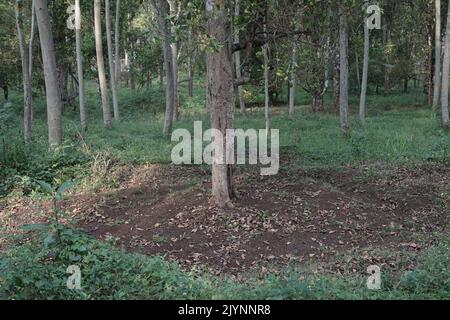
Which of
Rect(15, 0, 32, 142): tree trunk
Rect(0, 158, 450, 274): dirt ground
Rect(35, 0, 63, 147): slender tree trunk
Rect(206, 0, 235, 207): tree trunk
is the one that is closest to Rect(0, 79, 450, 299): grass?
Rect(35, 0, 63, 147): slender tree trunk

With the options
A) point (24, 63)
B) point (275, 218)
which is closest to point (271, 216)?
point (275, 218)

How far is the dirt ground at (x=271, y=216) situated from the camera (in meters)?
6.97

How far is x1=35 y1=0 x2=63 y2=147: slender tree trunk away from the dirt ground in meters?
2.54

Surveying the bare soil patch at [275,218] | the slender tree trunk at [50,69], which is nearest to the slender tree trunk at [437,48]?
the bare soil patch at [275,218]

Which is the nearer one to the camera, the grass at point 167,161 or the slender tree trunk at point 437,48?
the grass at point 167,161

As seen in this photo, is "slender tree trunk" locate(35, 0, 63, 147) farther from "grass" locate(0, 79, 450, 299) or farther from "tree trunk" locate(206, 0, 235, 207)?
"tree trunk" locate(206, 0, 235, 207)

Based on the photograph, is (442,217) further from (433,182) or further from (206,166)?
(206,166)

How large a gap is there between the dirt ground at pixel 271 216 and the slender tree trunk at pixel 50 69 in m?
2.54

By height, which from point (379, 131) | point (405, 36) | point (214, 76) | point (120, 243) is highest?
point (405, 36)

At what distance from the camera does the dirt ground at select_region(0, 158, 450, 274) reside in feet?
22.9

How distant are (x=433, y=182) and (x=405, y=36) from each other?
63.5 ft

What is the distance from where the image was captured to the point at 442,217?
826 centimetres

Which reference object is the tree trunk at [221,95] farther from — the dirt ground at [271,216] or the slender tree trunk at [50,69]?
the slender tree trunk at [50,69]
